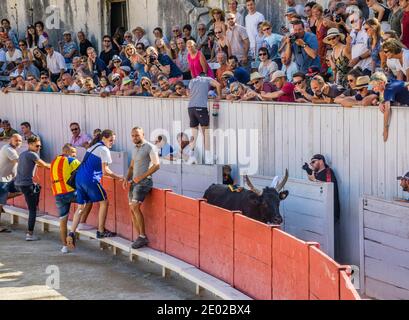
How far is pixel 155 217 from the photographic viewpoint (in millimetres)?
13742

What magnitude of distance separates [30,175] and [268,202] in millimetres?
4449

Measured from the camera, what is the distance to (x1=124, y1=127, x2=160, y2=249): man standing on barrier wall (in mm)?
13500

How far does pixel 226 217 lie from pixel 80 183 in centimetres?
317

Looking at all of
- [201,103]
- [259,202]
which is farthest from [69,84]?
[259,202]

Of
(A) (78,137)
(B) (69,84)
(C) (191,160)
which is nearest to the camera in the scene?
(C) (191,160)

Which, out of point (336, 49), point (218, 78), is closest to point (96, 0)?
point (218, 78)

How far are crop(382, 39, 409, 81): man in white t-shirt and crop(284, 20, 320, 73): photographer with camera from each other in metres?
2.03

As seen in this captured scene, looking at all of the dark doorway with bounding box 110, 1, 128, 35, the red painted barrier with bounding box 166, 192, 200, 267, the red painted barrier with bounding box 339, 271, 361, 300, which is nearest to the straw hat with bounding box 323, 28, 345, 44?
the red painted barrier with bounding box 166, 192, 200, 267

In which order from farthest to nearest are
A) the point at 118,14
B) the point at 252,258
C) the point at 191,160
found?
the point at 118,14 → the point at 191,160 → the point at 252,258

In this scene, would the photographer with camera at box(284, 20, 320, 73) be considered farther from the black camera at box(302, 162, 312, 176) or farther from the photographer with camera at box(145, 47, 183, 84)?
the photographer with camera at box(145, 47, 183, 84)

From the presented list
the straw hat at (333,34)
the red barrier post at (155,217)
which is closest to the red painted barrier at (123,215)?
the red barrier post at (155,217)

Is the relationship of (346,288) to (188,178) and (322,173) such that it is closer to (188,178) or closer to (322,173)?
(322,173)

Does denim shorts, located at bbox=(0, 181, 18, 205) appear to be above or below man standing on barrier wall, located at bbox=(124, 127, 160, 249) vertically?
below

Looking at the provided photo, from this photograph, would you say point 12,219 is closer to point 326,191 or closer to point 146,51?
point 146,51
